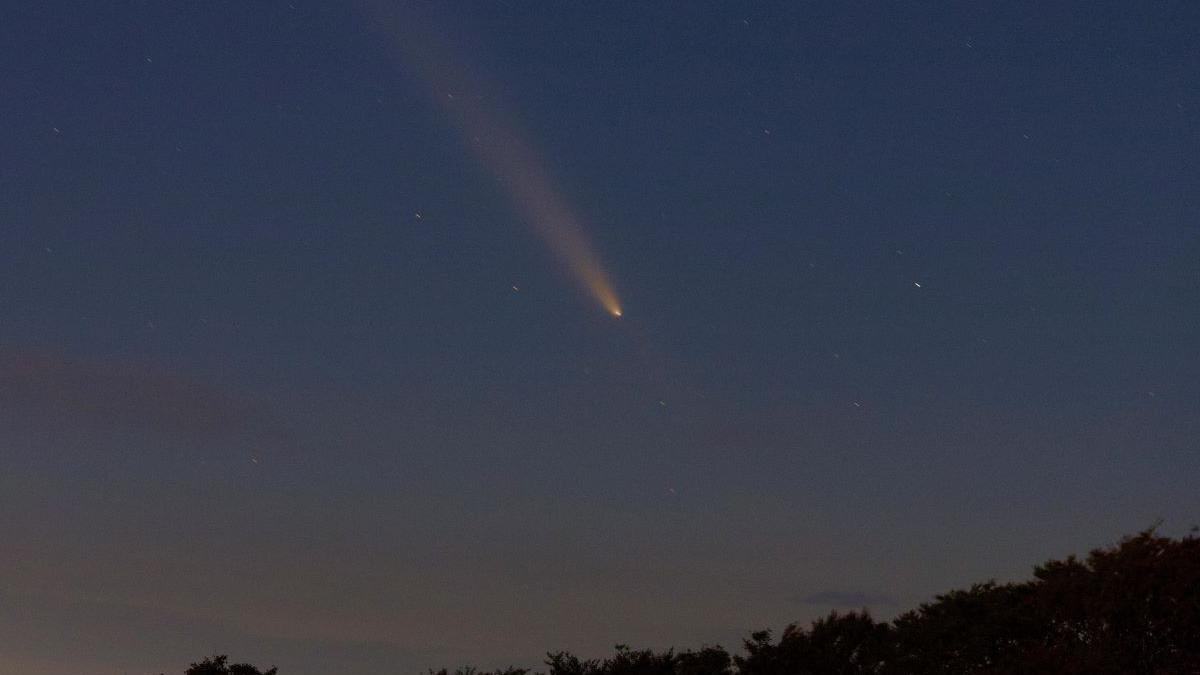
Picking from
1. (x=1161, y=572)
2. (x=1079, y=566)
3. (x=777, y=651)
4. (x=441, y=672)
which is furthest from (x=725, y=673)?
(x=1161, y=572)

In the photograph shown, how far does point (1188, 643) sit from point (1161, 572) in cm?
177

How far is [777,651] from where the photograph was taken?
4616cm

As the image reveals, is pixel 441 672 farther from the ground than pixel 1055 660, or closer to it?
farther from the ground

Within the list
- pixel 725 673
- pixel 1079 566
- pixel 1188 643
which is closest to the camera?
pixel 1188 643

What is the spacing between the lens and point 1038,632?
35.2 m

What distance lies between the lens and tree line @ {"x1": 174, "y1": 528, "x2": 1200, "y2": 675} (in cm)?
3056

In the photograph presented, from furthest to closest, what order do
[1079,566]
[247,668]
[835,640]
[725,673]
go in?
[247,668] → [725,673] → [835,640] → [1079,566]

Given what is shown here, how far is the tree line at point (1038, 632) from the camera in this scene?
3056 centimetres

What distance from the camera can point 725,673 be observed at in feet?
157

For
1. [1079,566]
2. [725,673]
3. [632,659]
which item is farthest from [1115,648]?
[632,659]

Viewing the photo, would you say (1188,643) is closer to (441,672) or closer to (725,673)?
(725,673)

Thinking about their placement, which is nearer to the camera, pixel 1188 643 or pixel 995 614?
pixel 1188 643

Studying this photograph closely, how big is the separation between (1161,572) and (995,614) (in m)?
6.48

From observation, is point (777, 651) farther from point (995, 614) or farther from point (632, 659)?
point (995, 614)
